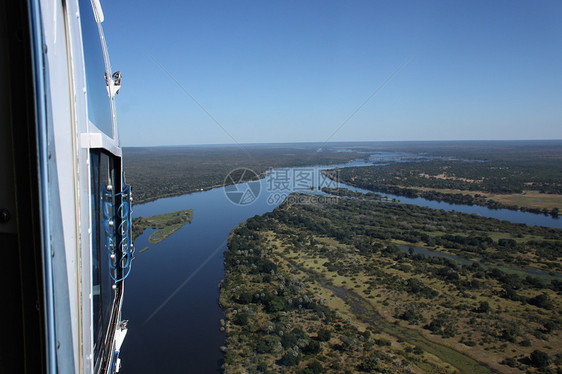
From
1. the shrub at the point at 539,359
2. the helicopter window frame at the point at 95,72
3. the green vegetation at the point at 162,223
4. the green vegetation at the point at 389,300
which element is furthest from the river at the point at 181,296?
the helicopter window frame at the point at 95,72

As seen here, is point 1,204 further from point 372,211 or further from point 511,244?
point 372,211

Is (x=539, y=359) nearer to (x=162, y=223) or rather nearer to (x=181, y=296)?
(x=181, y=296)

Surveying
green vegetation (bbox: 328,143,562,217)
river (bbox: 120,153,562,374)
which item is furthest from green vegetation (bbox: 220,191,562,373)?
green vegetation (bbox: 328,143,562,217)

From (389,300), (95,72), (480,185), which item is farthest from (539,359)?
(480,185)

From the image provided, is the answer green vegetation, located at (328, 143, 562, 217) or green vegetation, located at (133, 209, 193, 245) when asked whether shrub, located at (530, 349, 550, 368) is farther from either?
green vegetation, located at (328, 143, 562, 217)

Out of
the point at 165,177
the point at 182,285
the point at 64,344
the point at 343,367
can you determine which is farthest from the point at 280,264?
the point at 165,177

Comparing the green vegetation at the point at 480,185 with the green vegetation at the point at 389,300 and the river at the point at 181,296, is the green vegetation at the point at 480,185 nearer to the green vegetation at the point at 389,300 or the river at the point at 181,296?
the river at the point at 181,296
